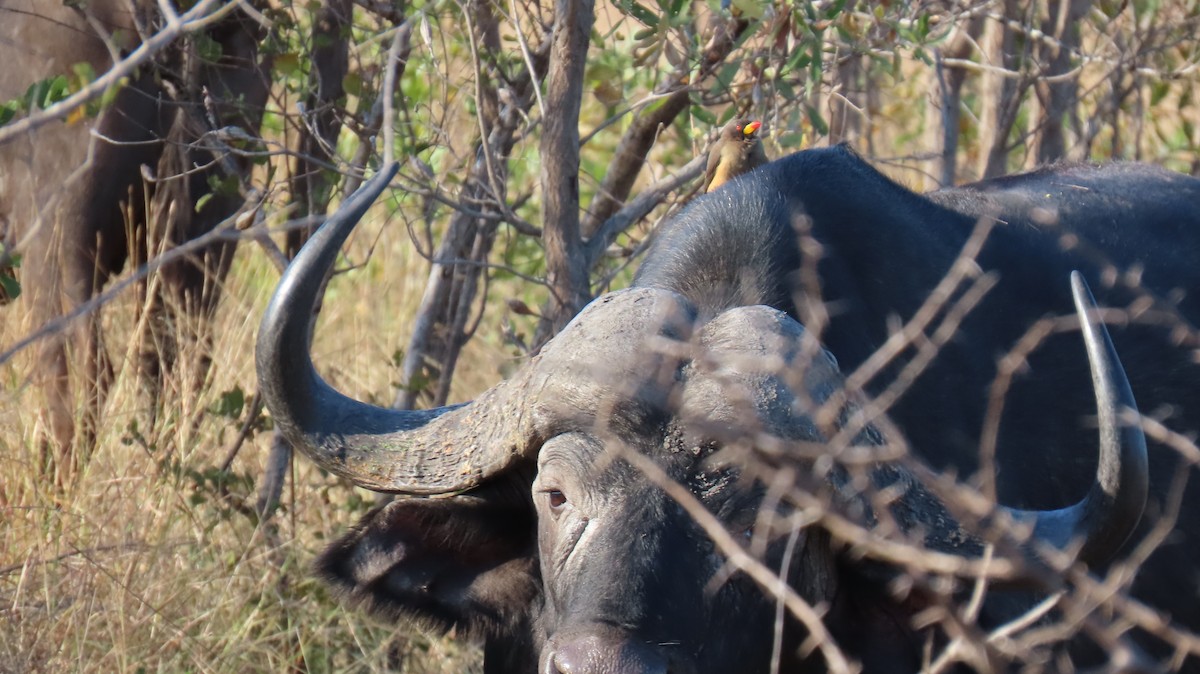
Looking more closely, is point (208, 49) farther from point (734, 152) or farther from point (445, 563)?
point (445, 563)

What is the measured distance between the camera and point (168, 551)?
13.6 ft

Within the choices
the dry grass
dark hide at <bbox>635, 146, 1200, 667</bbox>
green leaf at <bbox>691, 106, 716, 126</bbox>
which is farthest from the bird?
the dry grass

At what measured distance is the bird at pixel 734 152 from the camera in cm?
439

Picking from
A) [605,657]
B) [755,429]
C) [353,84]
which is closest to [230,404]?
[353,84]

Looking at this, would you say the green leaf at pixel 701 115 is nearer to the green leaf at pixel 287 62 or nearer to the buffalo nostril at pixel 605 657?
the green leaf at pixel 287 62

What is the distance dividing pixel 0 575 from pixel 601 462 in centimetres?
195

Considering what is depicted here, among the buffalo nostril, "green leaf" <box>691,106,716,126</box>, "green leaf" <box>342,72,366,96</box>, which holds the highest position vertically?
"green leaf" <box>342,72,366,96</box>

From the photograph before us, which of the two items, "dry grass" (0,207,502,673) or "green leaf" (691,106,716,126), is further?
"green leaf" (691,106,716,126)

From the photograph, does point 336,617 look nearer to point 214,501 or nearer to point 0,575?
point 214,501

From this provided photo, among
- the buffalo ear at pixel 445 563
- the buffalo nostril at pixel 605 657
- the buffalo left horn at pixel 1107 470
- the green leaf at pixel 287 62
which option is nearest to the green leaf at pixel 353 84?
the green leaf at pixel 287 62

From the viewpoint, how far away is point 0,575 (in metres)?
3.74

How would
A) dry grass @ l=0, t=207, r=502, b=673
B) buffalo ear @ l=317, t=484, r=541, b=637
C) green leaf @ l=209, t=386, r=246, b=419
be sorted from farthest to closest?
green leaf @ l=209, t=386, r=246, b=419
dry grass @ l=0, t=207, r=502, b=673
buffalo ear @ l=317, t=484, r=541, b=637

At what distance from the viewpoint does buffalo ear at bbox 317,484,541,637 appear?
3191 millimetres

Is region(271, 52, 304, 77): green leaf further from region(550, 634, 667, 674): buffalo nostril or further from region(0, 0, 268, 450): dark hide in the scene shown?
region(550, 634, 667, 674): buffalo nostril
